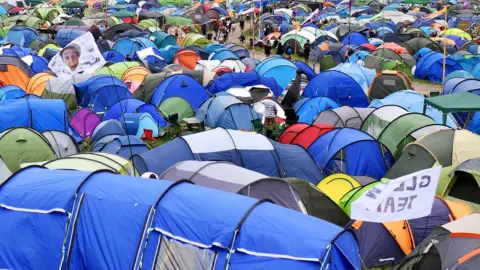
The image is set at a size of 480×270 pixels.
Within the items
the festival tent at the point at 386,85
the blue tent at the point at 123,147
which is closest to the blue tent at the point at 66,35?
the festival tent at the point at 386,85

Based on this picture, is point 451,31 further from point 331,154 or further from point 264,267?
point 264,267

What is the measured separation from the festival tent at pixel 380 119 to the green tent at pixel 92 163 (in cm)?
699

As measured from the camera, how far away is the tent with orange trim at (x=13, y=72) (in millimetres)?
24000

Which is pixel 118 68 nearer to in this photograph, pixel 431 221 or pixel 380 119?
pixel 380 119

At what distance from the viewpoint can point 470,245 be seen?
29.8 ft

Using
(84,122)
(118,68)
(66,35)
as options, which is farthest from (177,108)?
(66,35)

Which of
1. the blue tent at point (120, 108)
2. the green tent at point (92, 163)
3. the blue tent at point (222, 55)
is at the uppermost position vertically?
the green tent at point (92, 163)

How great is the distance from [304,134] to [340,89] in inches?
251

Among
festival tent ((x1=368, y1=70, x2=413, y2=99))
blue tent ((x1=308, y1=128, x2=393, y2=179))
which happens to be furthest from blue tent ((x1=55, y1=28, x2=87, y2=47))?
blue tent ((x1=308, y1=128, x2=393, y2=179))

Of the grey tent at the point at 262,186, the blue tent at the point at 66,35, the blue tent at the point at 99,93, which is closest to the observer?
the grey tent at the point at 262,186

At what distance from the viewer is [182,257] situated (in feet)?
27.6

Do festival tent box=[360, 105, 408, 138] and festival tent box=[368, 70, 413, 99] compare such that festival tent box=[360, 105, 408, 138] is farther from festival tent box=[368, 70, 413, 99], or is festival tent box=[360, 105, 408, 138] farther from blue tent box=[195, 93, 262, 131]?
festival tent box=[368, 70, 413, 99]

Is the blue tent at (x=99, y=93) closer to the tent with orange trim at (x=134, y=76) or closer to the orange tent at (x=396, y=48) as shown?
the tent with orange trim at (x=134, y=76)

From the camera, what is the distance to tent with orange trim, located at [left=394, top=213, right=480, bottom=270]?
8.91m
